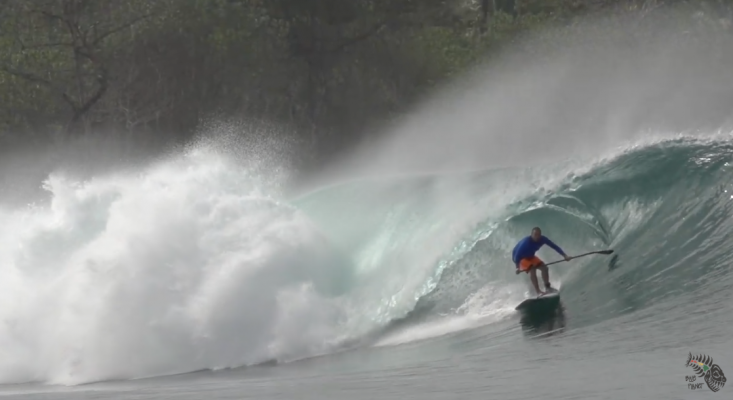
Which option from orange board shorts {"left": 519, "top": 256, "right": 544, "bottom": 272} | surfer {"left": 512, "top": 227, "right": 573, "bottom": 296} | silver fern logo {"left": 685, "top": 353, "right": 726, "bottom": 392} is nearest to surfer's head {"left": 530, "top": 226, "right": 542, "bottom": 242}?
surfer {"left": 512, "top": 227, "right": 573, "bottom": 296}

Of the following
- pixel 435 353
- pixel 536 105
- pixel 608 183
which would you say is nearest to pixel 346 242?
pixel 608 183

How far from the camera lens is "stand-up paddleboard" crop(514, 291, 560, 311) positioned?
16.2 meters

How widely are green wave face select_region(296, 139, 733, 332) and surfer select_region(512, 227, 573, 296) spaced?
0.46m

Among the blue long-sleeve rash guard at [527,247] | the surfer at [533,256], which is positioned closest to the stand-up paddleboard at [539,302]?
the surfer at [533,256]

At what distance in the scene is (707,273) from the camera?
1647 centimetres

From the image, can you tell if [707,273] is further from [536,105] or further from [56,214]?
[536,105]

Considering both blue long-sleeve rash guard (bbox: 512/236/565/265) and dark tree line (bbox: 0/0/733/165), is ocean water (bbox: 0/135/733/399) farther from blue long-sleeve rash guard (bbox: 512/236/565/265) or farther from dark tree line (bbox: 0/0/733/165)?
dark tree line (bbox: 0/0/733/165)

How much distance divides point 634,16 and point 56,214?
2853cm

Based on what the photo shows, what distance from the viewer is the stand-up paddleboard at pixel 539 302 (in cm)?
1625

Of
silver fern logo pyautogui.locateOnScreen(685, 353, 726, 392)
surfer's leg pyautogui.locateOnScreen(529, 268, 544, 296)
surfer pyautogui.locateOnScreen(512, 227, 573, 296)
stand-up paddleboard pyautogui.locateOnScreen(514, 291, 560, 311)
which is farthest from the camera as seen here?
surfer pyautogui.locateOnScreen(512, 227, 573, 296)

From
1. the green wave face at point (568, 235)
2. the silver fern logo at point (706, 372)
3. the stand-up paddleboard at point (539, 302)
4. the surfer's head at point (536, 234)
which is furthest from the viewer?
the green wave face at point (568, 235)

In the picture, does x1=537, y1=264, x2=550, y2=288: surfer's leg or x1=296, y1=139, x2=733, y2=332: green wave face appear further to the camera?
x1=296, y1=139, x2=733, y2=332: green wave face

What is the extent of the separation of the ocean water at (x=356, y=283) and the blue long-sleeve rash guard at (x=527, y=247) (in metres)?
0.57

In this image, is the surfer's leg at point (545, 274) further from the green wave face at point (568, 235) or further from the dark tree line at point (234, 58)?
the dark tree line at point (234, 58)
